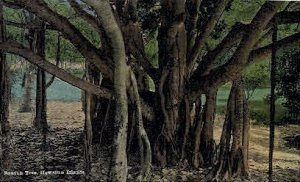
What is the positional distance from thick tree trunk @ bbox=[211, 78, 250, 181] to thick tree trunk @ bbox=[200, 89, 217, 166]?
63 centimetres

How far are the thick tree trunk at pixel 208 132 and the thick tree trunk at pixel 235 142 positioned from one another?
0.63 meters

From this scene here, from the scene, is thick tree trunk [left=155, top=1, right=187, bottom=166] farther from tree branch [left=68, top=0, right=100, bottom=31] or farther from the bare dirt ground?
tree branch [left=68, top=0, right=100, bottom=31]

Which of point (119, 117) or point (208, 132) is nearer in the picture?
point (119, 117)

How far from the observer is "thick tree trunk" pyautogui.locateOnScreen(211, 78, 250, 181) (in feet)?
24.7

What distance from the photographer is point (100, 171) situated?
7965 millimetres

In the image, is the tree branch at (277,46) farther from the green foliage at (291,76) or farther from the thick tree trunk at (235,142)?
the green foliage at (291,76)

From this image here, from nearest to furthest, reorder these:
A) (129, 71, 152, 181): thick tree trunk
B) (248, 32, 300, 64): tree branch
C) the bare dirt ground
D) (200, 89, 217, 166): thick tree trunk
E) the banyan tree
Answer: (129, 71, 152, 181): thick tree trunk
the banyan tree
(248, 32, 300, 64): tree branch
the bare dirt ground
(200, 89, 217, 166): thick tree trunk

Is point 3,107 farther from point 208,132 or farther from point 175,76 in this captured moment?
point 208,132

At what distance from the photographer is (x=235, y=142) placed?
24.9ft

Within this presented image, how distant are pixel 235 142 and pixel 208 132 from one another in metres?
0.91

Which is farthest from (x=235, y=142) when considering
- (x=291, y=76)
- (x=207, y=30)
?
(x=291, y=76)

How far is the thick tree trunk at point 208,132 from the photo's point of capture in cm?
838

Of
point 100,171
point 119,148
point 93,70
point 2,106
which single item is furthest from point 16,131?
point 119,148

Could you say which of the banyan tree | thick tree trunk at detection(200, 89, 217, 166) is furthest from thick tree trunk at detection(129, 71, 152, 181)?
thick tree trunk at detection(200, 89, 217, 166)
